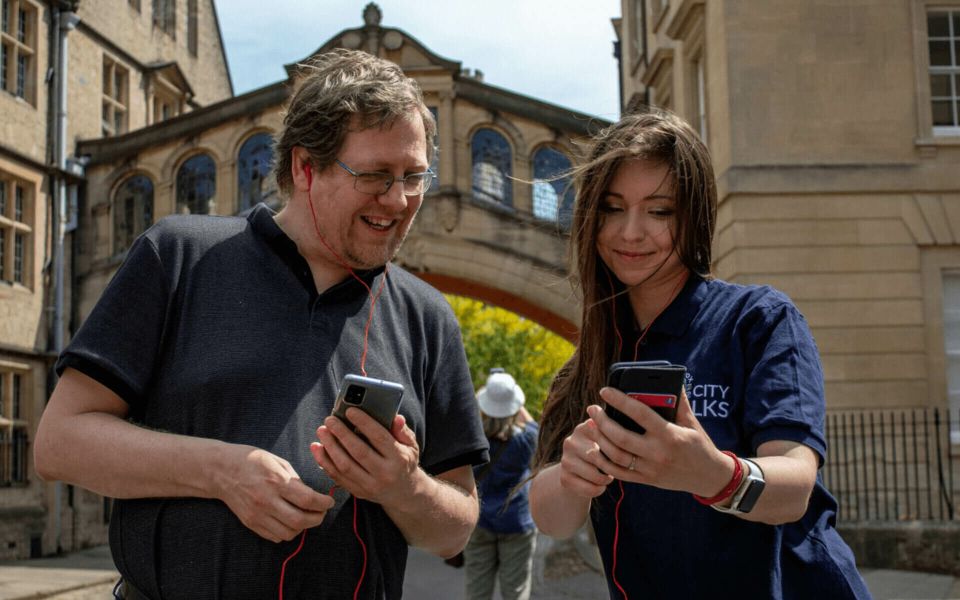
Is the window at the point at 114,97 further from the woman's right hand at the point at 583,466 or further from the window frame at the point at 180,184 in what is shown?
the woman's right hand at the point at 583,466

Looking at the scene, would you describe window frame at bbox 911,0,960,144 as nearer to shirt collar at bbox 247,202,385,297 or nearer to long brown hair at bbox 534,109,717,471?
long brown hair at bbox 534,109,717,471

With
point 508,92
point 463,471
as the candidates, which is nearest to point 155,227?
point 463,471

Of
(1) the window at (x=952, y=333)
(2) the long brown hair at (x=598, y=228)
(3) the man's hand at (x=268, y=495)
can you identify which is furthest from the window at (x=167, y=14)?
(3) the man's hand at (x=268, y=495)

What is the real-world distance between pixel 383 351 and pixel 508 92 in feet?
63.5

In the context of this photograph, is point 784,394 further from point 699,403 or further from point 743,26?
point 743,26

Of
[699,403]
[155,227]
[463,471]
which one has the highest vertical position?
[155,227]

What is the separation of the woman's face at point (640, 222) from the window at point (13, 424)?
60.9 ft

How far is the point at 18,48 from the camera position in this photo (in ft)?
66.2

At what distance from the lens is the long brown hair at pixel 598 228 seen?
2.59 m

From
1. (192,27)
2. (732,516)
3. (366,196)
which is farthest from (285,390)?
(192,27)

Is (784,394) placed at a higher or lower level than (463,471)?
higher

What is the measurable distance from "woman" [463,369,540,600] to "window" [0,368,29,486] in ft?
45.1

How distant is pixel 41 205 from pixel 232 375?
2011cm

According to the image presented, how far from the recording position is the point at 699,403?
2424 mm
